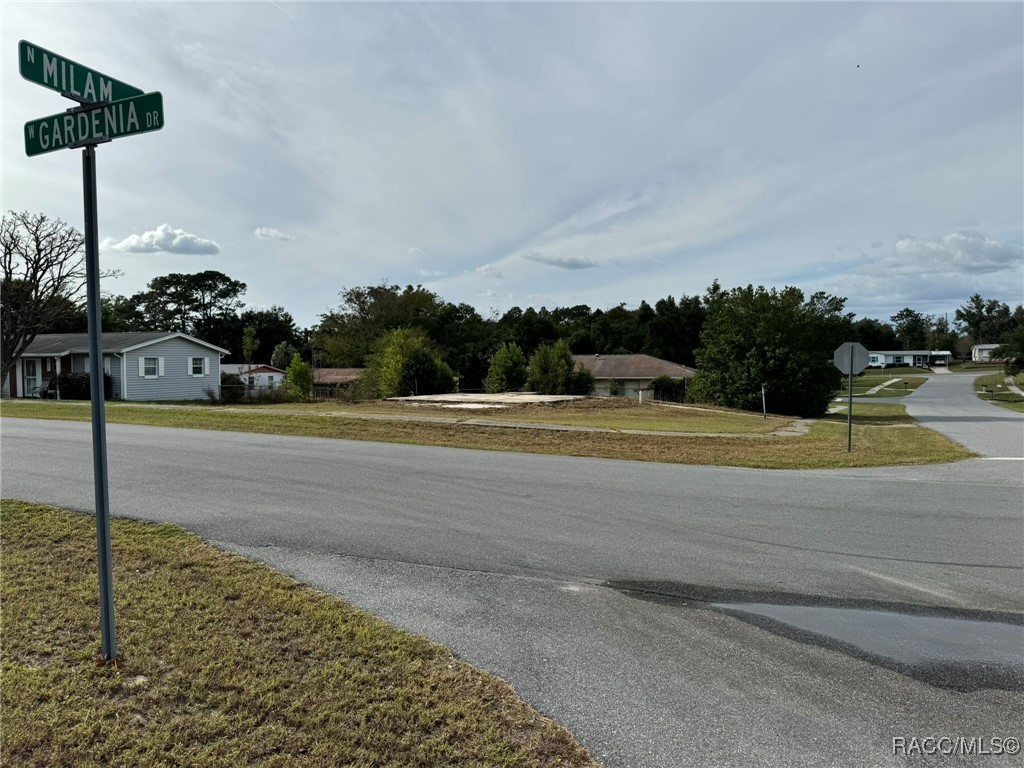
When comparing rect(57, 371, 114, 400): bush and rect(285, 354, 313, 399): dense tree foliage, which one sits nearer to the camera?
rect(57, 371, 114, 400): bush

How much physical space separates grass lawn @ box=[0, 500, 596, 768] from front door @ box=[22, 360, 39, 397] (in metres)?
36.3

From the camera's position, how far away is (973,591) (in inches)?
203

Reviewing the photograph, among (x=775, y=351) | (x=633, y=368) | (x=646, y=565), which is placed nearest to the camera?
(x=646, y=565)

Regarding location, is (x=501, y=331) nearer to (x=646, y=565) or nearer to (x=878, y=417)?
(x=878, y=417)

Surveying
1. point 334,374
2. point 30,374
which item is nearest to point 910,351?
point 334,374

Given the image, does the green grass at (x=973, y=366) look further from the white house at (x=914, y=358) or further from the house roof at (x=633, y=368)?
the house roof at (x=633, y=368)

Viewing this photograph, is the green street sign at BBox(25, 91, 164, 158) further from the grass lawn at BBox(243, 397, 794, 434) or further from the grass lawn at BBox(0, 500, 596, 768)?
the grass lawn at BBox(243, 397, 794, 434)

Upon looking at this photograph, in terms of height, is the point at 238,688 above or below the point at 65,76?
below

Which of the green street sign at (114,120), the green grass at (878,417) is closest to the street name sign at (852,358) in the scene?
the green grass at (878,417)

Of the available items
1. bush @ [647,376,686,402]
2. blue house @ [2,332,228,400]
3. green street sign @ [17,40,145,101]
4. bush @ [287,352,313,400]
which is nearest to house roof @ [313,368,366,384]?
blue house @ [2,332,228,400]

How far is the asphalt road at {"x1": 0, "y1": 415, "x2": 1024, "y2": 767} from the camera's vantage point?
10.8 ft

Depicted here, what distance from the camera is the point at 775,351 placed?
3047 centimetres

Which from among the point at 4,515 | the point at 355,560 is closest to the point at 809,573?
the point at 355,560

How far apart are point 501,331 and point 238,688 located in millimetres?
64657
